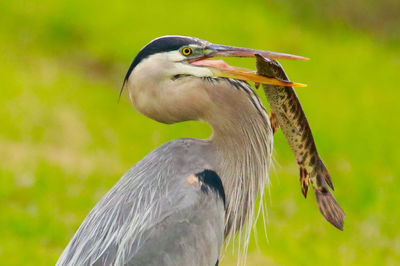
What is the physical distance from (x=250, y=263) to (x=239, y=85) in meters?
2.85

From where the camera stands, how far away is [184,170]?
4.12 m

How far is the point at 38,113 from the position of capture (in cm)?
969

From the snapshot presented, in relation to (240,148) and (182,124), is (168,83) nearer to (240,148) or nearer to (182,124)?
(240,148)

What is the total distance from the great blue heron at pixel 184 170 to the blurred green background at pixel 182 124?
41cm

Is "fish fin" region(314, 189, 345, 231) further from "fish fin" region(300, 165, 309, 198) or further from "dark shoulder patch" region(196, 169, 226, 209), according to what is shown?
"dark shoulder patch" region(196, 169, 226, 209)

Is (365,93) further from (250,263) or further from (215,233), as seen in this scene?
(215,233)

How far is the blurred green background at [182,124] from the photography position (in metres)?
7.40

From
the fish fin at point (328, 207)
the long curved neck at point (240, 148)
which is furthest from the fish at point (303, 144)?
the long curved neck at point (240, 148)

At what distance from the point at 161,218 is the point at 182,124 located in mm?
6379

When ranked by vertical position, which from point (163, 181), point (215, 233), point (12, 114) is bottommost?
point (12, 114)

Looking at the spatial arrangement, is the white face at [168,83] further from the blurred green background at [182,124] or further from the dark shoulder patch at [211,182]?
the blurred green background at [182,124]

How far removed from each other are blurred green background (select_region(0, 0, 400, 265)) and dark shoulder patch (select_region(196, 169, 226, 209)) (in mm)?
495

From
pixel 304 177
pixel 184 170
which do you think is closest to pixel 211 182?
pixel 184 170

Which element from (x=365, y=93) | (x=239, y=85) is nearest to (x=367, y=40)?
(x=365, y=93)
